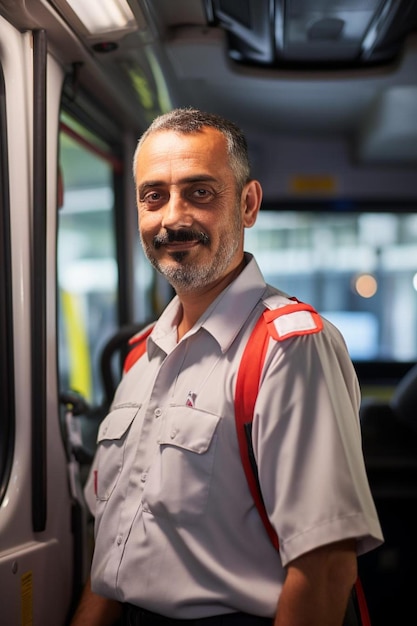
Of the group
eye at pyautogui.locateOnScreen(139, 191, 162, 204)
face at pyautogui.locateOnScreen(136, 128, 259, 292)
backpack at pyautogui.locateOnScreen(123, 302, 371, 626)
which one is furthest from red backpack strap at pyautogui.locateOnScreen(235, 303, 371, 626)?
eye at pyautogui.locateOnScreen(139, 191, 162, 204)

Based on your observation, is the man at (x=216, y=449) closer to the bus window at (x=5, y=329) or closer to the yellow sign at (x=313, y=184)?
the bus window at (x=5, y=329)

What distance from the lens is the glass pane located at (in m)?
4.49

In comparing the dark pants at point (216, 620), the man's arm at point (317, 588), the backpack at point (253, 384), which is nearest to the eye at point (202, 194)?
the backpack at point (253, 384)

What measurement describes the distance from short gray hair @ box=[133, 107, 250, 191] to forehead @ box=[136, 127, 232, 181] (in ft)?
0.05

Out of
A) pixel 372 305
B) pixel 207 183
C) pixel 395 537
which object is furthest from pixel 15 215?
pixel 372 305

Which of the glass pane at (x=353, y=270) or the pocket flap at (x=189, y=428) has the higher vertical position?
the glass pane at (x=353, y=270)

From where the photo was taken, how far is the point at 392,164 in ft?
14.5

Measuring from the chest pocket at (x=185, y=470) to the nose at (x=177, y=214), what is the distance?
1.53 ft

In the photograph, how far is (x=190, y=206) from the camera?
1596 mm

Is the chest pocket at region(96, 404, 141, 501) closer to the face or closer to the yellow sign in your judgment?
the face

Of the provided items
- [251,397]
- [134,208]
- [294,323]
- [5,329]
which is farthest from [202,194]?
[134,208]

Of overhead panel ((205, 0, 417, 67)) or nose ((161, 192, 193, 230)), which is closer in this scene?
nose ((161, 192, 193, 230))

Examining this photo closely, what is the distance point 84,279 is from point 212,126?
4498mm

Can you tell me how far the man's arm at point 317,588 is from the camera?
129 centimetres
